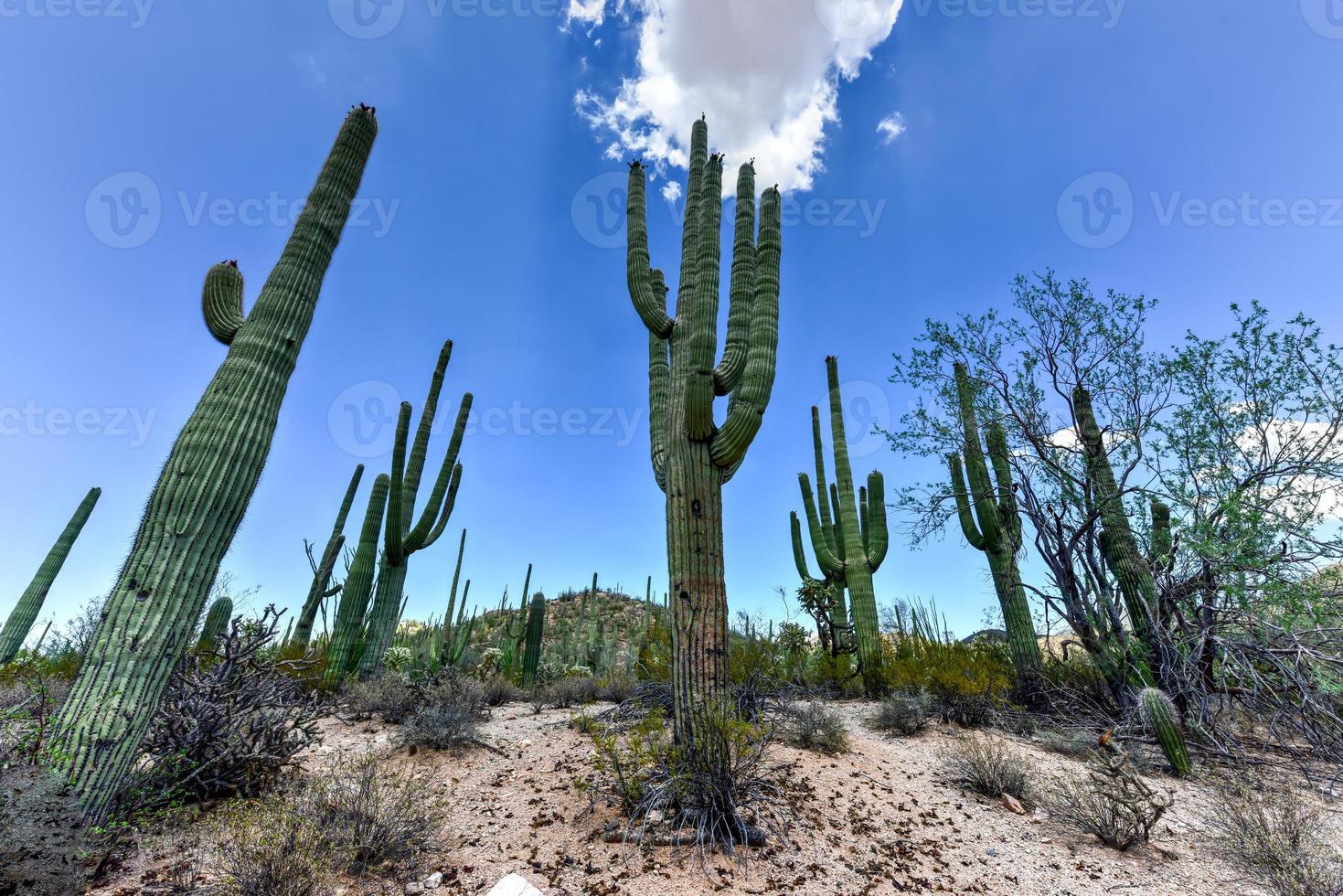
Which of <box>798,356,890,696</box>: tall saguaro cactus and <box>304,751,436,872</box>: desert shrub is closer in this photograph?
<box>304,751,436,872</box>: desert shrub

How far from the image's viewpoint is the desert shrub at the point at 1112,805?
14.5 ft

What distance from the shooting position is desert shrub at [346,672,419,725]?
6.95 metres

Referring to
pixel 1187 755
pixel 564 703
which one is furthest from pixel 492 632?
pixel 1187 755

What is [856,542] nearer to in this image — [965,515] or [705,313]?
[965,515]

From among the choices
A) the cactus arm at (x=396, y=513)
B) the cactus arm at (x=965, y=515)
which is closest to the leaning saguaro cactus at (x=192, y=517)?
the cactus arm at (x=396, y=513)

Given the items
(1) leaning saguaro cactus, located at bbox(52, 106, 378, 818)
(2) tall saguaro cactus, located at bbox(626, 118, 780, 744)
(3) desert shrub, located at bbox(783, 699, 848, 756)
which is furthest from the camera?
(3) desert shrub, located at bbox(783, 699, 848, 756)

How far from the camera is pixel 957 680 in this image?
289 inches

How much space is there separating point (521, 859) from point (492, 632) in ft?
67.5

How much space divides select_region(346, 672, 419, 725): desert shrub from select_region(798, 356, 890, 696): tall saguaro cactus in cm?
691

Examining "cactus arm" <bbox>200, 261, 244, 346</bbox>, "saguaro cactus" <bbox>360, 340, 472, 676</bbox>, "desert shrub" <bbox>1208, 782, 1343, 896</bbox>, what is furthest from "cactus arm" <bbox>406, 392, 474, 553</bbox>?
"desert shrub" <bbox>1208, 782, 1343, 896</bbox>

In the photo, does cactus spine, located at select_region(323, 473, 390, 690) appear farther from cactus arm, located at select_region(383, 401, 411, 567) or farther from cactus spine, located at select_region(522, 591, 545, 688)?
cactus spine, located at select_region(522, 591, 545, 688)

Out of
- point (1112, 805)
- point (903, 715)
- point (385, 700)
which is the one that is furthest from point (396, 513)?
point (1112, 805)

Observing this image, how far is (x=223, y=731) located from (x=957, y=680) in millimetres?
7875

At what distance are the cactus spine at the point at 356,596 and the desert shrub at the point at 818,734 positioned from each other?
6.35 metres
